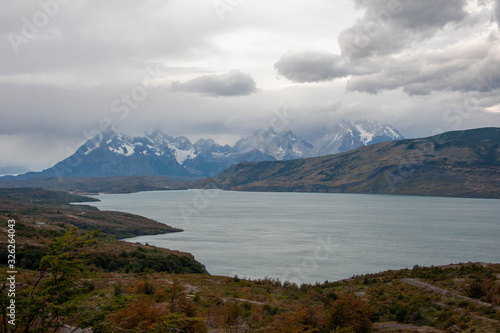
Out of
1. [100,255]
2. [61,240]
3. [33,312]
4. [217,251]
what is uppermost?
[61,240]

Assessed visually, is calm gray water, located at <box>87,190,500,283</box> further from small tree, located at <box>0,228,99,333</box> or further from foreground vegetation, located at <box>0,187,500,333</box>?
small tree, located at <box>0,228,99,333</box>

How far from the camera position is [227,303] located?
2152 cm

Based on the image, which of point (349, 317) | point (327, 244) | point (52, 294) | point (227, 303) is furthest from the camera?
point (327, 244)

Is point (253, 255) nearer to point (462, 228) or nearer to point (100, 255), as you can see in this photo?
point (100, 255)

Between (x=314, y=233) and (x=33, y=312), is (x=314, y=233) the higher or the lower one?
the lower one

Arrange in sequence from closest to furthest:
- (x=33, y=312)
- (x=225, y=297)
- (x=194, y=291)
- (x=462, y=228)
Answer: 1. (x=33, y=312)
2. (x=225, y=297)
3. (x=194, y=291)
4. (x=462, y=228)

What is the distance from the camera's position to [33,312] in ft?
31.9

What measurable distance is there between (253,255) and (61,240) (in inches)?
2412

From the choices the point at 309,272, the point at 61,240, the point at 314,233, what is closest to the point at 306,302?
the point at 61,240

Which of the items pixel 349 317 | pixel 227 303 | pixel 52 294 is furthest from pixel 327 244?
pixel 52 294

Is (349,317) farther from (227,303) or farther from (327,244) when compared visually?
(327,244)

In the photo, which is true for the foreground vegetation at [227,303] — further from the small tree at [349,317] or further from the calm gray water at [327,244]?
the calm gray water at [327,244]

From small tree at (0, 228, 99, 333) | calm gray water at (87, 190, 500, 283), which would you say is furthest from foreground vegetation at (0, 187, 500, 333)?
calm gray water at (87, 190, 500, 283)

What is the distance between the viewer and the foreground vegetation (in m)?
10.5
